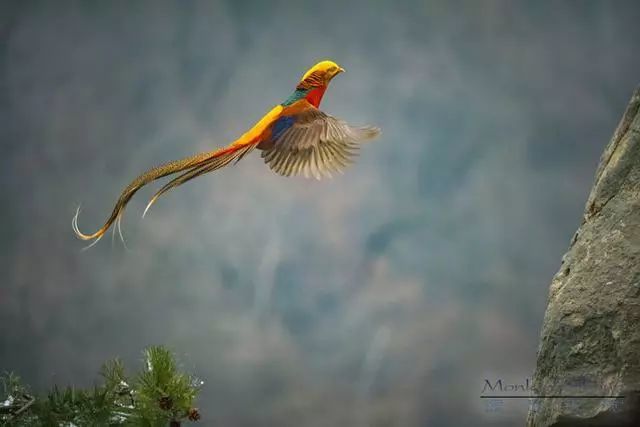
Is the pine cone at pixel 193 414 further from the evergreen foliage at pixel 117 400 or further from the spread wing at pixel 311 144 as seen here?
the spread wing at pixel 311 144

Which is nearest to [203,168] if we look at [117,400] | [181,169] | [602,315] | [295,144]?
[181,169]

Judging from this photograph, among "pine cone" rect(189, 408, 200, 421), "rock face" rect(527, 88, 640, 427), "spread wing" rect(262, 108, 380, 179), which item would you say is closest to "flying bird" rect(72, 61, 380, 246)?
"spread wing" rect(262, 108, 380, 179)

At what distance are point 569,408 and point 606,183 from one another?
0.87 metres

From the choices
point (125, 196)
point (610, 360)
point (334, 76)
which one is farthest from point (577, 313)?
point (125, 196)

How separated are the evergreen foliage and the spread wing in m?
1.66

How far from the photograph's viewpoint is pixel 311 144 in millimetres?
4117

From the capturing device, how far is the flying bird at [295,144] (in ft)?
13.0

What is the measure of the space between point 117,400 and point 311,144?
6.07 feet

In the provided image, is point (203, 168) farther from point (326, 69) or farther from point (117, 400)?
point (117, 400)

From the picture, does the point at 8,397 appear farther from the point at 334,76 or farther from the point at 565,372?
the point at 334,76

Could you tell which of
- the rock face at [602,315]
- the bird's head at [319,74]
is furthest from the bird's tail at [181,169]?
the rock face at [602,315]

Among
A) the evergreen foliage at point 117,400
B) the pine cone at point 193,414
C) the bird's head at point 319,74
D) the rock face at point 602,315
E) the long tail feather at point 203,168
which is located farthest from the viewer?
the bird's head at point 319,74

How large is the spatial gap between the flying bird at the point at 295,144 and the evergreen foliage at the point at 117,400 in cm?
137

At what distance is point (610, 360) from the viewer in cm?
289
